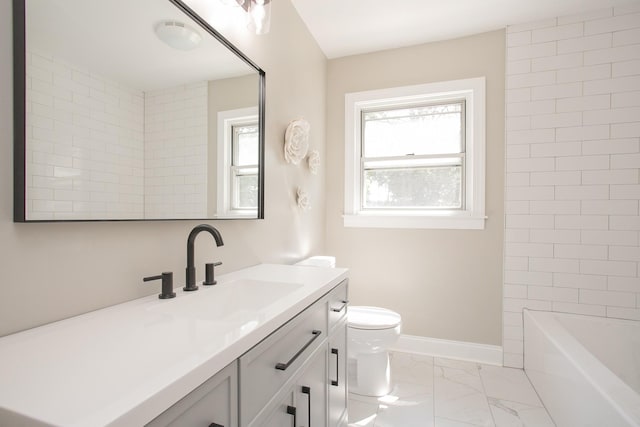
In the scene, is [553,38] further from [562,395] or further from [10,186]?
[10,186]

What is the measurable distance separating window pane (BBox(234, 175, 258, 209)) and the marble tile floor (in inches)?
53.4

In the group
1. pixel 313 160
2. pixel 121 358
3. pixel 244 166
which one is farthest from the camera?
pixel 313 160

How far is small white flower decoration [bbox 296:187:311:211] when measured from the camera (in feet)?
7.31

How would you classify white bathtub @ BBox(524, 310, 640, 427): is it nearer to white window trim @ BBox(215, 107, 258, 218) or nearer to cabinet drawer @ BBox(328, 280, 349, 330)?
cabinet drawer @ BBox(328, 280, 349, 330)

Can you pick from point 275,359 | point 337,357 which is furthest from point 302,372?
point 337,357

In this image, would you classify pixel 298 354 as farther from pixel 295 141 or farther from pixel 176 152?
pixel 295 141

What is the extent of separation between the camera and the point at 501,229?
7.93 feet

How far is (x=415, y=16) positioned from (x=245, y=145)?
1.68 m

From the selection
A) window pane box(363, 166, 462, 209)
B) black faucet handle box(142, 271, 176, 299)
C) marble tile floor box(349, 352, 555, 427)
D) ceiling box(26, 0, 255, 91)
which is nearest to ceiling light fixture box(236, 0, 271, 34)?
ceiling box(26, 0, 255, 91)

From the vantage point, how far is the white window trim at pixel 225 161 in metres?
1.43

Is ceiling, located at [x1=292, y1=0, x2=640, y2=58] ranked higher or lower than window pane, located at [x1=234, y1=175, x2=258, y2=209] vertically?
higher

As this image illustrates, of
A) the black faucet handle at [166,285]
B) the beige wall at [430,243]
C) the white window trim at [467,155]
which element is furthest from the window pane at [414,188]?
the black faucet handle at [166,285]

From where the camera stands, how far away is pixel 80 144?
86 centimetres

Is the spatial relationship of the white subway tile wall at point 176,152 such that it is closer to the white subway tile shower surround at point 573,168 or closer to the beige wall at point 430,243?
the beige wall at point 430,243
